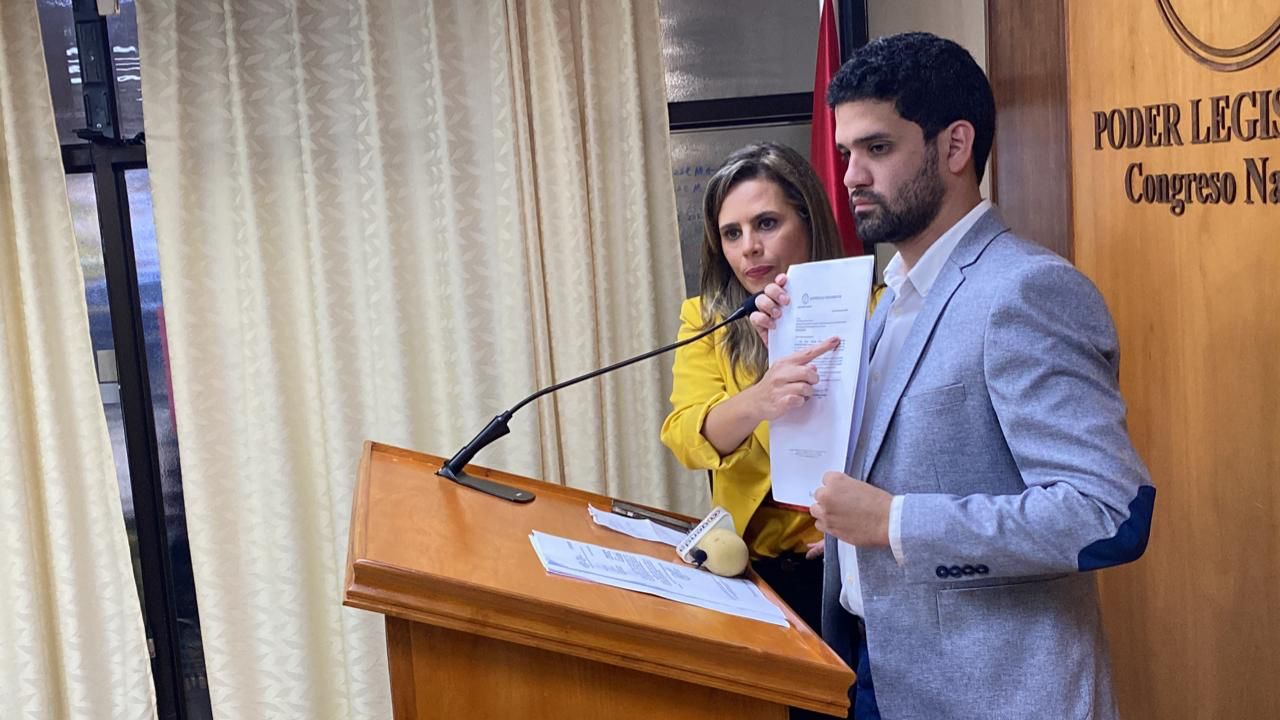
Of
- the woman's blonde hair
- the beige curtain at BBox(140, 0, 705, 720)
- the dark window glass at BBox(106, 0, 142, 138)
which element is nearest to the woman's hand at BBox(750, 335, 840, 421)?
the woman's blonde hair

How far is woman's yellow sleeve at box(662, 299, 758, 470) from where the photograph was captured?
73.2 inches

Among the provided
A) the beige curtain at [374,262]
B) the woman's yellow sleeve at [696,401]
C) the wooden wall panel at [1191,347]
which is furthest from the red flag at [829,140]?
the wooden wall panel at [1191,347]

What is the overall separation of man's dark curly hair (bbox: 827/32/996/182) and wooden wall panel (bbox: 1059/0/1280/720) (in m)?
0.34

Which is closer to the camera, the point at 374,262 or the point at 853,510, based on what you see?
the point at 853,510

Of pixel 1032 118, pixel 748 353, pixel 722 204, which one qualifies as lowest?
pixel 748 353

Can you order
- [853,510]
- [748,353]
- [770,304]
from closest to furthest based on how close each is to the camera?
1. [853,510]
2. [770,304]
3. [748,353]

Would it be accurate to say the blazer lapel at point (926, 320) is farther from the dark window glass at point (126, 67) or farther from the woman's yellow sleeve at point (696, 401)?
the dark window glass at point (126, 67)

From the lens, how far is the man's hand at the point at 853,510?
1.29m

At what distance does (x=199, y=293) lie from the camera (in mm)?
2902

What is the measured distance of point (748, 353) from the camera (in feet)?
6.46

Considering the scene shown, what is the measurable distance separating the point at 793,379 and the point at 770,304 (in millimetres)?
125

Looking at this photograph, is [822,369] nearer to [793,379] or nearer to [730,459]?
[793,379]

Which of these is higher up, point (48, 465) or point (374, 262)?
point (374, 262)

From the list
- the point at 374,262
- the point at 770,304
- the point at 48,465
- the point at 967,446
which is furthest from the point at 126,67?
the point at 967,446
